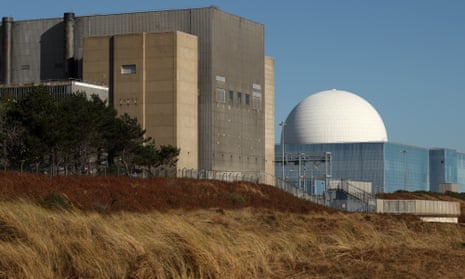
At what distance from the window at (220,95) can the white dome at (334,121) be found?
251 ft

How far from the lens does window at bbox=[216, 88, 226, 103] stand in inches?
3757

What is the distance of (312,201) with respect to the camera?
276ft

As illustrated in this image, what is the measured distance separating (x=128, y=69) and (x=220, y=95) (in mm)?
10673

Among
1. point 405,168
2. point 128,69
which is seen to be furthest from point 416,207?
point 405,168

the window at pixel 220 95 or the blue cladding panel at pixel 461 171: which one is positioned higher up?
the window at pixel 220 95

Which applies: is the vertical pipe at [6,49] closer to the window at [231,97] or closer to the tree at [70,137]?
the tree at [70,137]

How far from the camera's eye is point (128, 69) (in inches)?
3595

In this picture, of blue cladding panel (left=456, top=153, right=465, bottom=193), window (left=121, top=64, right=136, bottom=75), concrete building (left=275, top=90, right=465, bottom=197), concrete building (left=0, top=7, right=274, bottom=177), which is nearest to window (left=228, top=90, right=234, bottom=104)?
concrete building (left=0, top=7, right=274, bottom=177)

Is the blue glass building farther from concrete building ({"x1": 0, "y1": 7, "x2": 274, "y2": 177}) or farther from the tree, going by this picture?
the tree

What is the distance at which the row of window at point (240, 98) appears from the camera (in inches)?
3772

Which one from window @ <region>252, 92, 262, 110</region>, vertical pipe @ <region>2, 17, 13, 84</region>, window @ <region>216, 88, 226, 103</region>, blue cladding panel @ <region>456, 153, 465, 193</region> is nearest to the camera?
window @ <region>216, 88, 226, 103</region>

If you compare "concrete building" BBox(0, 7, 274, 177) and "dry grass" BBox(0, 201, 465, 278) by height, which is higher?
"concrete building" BBox(0, 7, 274, 177)

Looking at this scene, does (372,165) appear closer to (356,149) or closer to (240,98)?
(356,149)

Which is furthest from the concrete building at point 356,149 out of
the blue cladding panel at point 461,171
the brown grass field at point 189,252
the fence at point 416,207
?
the brown grass field at point 189,252
